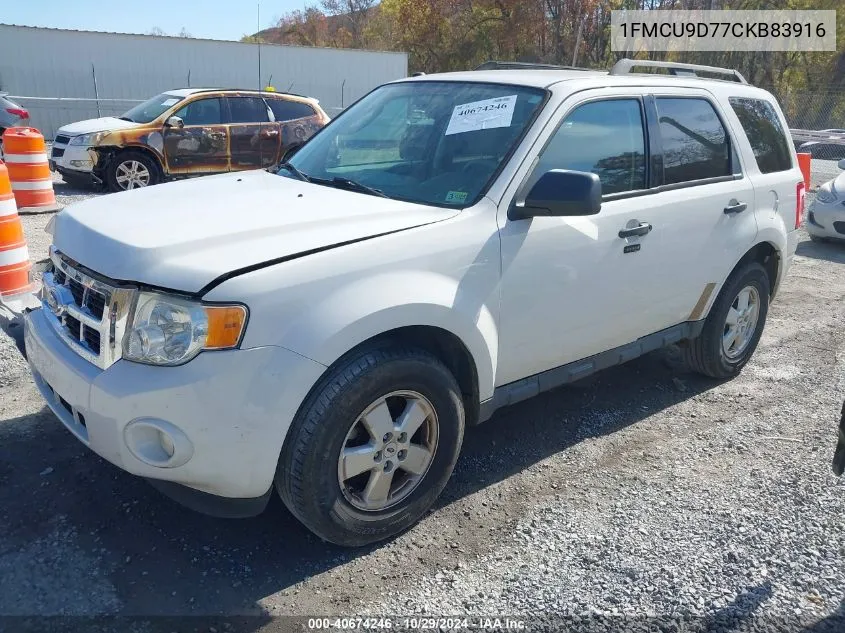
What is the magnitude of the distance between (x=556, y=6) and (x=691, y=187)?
34398 millimetres

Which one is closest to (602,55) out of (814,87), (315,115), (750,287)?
(814,87)

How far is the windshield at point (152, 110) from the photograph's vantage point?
36.8 ft

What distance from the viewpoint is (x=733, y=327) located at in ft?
15.9

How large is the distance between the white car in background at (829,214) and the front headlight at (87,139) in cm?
1016

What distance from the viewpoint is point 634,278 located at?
381 centimetres

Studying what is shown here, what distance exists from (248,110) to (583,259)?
9.50 m

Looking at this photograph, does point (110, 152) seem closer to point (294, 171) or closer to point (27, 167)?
point (27, 167)

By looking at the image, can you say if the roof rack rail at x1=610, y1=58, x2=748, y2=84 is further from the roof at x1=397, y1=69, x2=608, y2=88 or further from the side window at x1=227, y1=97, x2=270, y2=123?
the side window at x1=227, y1=97, x2=270, y2=123

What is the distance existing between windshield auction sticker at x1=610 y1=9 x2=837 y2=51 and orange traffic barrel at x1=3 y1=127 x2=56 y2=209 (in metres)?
27.7

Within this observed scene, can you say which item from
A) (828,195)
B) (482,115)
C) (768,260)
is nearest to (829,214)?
(828,195)

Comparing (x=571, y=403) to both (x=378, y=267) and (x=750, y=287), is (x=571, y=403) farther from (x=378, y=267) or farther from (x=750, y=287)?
(x=378, y=267)

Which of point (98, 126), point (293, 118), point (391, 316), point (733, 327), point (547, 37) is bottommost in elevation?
point (733, 327)

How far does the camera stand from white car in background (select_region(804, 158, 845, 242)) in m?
9.45

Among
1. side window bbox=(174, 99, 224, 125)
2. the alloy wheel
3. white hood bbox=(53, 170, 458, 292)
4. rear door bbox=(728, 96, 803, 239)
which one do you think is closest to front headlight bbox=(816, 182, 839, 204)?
rear door bbox=(728, 96, 803, 239)
